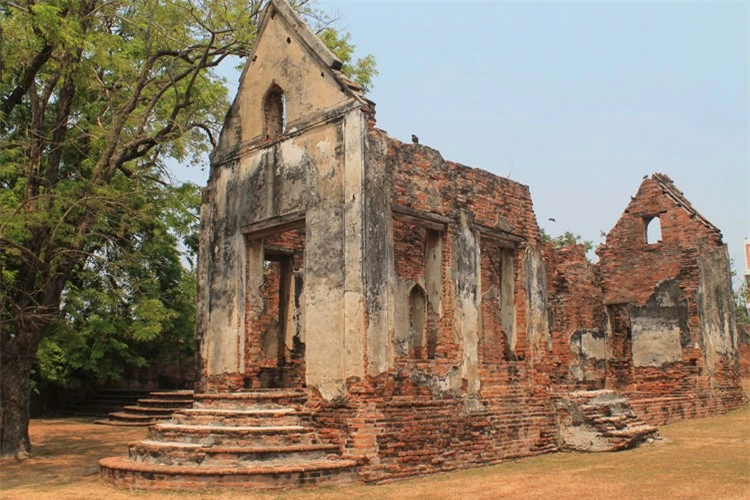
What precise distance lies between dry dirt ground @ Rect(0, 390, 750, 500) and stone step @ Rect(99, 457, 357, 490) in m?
0.16

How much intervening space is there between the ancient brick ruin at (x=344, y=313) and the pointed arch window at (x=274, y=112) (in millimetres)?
27

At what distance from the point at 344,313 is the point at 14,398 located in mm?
5585

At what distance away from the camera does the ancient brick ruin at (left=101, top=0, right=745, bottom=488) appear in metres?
8.93

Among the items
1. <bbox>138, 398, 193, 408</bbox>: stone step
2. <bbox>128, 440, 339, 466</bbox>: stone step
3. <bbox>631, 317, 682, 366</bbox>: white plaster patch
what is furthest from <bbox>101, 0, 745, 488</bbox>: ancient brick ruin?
<bbox>631, 317, 682, 366</bbox>: white plaster patch

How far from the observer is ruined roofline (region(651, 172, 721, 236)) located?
20.5 metres

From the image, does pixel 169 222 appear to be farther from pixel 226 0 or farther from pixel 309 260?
pixel 309 260

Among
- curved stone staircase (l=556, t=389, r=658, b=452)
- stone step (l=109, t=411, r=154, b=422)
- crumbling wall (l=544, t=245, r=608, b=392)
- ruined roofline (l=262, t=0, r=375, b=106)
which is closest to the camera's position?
ruined roofline (l=262, t=0, r=375, b=106)

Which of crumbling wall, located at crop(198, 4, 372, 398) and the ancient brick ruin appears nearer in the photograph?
the ancient brick ruin

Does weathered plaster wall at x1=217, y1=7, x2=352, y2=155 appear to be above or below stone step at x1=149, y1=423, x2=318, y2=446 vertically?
above

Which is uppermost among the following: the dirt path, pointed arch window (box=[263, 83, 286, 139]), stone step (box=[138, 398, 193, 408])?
pointed arch window (box=[263, 83, 286, 139])

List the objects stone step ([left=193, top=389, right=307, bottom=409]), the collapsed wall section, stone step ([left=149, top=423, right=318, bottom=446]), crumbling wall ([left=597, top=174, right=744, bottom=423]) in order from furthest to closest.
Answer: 1. crumbling wall ([left=597, top=174, right=744, bottom=423])
2. stone step ([left=193, top=389, right=307, bottom=409])
3. the collapsed wall section
4. stone step ([left=149, top=423, right=318, bottom=446])

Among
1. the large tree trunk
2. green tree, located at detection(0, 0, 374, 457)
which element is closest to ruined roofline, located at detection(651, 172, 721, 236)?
green tree, located at detection(0, 0, 374, 457)

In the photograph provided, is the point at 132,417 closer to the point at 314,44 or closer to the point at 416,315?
the point at 416,315

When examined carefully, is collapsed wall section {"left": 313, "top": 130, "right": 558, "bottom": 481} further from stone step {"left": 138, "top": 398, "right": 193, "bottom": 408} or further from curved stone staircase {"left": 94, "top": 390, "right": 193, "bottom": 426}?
curved stone staircase {"left": 94, "top": 390, "right": 193, "bottom": 426}
